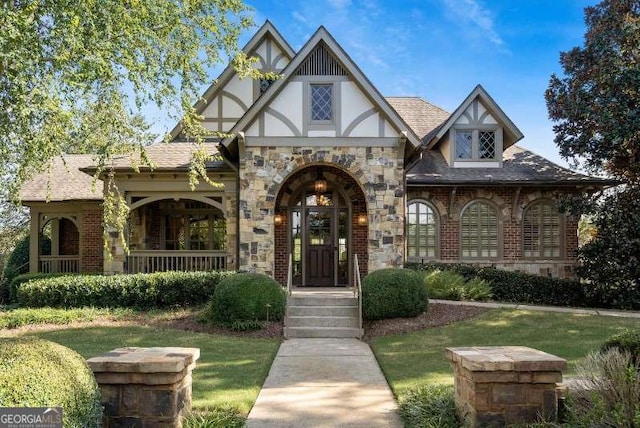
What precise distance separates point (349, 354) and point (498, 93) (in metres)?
11.3

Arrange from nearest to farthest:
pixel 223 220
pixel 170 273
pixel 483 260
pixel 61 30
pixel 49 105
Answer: pixel 49 105
pixel 61 30
pixel 170 273
pixel 483 260
pixel 223 220

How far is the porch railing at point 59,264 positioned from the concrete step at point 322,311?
10493 millimetres

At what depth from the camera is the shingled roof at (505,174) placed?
15656 millimetres

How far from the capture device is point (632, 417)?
3.92 meters

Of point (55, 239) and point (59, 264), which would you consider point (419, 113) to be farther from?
point (55, 239)

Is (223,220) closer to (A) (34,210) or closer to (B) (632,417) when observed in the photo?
(A) (34,210)

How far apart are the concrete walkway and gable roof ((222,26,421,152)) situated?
6.33 metres

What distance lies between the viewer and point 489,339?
922 cm

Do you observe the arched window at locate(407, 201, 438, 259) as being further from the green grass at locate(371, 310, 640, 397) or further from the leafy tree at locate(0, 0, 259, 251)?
the leafy tree at locate(0, 0, 259, 251)

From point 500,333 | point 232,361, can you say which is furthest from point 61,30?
point 500,333

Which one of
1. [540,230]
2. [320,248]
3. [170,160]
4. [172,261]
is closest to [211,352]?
[172,261]

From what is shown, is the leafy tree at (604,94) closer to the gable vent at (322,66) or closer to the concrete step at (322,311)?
the gable vent at (322,66)

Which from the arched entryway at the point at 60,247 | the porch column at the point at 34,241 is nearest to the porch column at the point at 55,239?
the arched entryway at the point at 60,247

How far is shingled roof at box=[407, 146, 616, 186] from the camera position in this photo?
15656 millimetres
